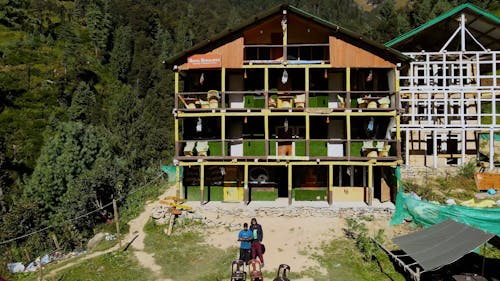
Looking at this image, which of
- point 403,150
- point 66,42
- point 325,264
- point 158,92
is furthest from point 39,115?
point 325,264

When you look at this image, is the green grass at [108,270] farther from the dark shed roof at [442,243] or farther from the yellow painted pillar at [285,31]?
the yellow painted pillar at [285,31]

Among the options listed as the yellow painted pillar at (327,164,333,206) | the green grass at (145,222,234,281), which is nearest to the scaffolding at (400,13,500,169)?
the yellow painted pillar at (327,164,333,206)

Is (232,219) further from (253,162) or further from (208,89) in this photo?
(208,89)

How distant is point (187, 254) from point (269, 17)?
13.2 m

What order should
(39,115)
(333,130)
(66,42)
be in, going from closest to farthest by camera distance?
1. (333,130)
2. (39,115)
3. (66,42)

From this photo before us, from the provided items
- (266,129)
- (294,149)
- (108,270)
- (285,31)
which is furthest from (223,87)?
(108,270)

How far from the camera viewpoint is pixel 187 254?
18109 mm

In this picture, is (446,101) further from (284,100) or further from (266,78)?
(266,78)

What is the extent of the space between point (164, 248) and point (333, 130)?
468 inches

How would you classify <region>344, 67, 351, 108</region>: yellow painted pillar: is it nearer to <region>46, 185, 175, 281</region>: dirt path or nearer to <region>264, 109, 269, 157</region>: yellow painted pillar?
<region>264, 109, 269, 157</region>: yellow painted pillar

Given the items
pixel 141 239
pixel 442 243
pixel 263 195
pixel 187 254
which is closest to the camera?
pixel 442 243

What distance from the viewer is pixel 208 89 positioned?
2555 centimetres

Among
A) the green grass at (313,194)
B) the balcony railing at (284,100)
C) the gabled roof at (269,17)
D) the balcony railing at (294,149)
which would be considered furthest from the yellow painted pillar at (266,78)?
the green grass at (313,194)

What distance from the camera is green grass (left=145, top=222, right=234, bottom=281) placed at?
16250 mm
